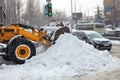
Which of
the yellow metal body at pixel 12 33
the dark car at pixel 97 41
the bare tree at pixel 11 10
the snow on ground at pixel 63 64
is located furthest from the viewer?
the bare tree at pixel 11 10

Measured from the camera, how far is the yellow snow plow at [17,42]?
16312 millimetres

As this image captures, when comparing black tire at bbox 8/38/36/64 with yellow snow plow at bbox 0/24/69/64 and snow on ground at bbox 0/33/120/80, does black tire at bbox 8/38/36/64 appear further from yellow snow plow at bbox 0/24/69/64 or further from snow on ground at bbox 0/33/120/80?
snow on ground at bbox 0/33/120/80

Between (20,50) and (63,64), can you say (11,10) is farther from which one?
(63,64)

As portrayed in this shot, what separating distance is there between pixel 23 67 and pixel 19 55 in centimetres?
169

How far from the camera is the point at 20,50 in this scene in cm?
1648

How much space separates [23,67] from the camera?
1482 centimetres

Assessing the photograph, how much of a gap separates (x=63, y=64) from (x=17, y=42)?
8.41 feet

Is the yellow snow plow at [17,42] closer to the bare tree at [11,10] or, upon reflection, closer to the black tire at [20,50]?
the black tire at [20,50]

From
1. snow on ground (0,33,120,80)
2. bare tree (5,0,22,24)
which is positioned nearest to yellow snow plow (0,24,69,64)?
snow on ground (0,33,120,80)

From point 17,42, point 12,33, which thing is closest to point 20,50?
point 17,42

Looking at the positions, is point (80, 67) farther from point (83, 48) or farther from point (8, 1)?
point (8, 1)

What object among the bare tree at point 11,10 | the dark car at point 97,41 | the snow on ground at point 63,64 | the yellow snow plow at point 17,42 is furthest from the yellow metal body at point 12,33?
the bare tree at point 11,10

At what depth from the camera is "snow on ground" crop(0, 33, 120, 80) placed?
1339 centimetres

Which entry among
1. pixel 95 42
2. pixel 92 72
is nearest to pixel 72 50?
pixel 92 72
